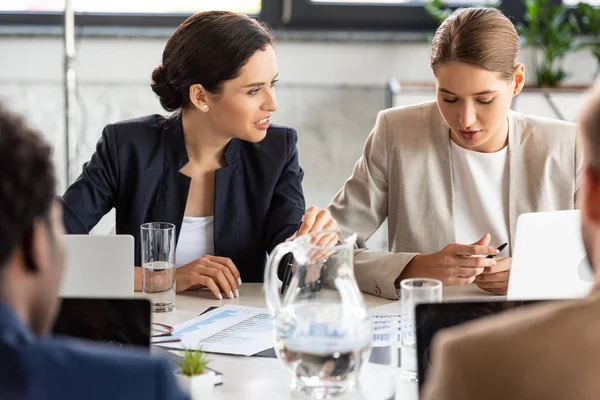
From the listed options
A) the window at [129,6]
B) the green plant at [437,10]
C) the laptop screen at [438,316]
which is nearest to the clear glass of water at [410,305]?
the laptop screen at [438,316]

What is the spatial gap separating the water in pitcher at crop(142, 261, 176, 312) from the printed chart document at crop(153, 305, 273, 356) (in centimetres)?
9

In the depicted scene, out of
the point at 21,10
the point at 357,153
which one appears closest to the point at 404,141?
the point at 357,153

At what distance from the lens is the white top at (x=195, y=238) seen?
2.15 m

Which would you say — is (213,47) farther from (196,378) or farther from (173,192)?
(196,378)

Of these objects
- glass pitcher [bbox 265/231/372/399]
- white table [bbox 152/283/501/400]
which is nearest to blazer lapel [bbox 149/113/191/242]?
white table [bbox 152/283/501/400]

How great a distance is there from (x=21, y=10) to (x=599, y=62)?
252 centimetres

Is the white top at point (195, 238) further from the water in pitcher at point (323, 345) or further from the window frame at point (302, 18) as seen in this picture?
the window frame at point (302, 18)

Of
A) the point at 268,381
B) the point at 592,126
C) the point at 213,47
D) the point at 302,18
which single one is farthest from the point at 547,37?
the point at 592,126

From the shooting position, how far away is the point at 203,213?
223 cm

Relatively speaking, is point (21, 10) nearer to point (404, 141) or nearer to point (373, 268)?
point (404, 141)

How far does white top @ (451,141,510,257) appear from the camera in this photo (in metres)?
2.19

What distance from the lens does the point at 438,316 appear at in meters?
1.24

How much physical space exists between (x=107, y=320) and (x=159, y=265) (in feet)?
1.63

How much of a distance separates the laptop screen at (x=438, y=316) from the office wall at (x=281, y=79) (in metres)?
2.69
